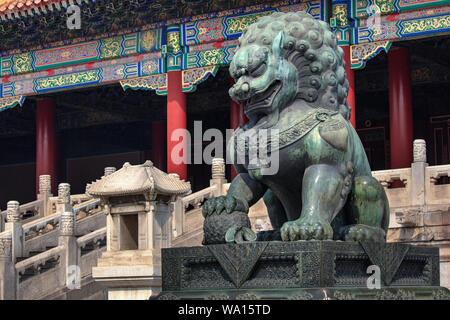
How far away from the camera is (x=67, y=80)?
17.2m

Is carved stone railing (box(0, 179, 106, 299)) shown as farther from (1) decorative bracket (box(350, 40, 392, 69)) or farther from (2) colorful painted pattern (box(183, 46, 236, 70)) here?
(1) decorative bracket (box(350, 40, 392, 69))

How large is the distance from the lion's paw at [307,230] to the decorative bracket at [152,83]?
11.1m

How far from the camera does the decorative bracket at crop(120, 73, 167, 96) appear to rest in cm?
1592

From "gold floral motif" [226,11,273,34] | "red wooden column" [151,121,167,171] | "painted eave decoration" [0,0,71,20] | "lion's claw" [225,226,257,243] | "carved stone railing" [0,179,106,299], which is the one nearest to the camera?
"lion's claw" [225,226,257,243]

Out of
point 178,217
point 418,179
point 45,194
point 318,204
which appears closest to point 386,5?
point 418,179

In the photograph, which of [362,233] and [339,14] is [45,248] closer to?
[339,14]

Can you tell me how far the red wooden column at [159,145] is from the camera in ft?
66.4

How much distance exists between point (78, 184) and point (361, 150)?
17669 mm

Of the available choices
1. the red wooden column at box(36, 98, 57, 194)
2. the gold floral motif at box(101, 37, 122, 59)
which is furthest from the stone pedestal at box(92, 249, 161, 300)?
the red wooden column at box(36, 98, 57, 194)

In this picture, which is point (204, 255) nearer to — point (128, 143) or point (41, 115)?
point (41, 115)

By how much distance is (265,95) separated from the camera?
5254 mm

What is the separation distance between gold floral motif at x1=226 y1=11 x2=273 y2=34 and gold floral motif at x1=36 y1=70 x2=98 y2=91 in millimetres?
3021

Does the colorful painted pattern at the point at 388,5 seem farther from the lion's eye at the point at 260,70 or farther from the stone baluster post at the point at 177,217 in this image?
the lion's eye at the point at 260,70

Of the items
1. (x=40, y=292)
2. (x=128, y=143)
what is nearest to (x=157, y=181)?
(x=40, y=292)
